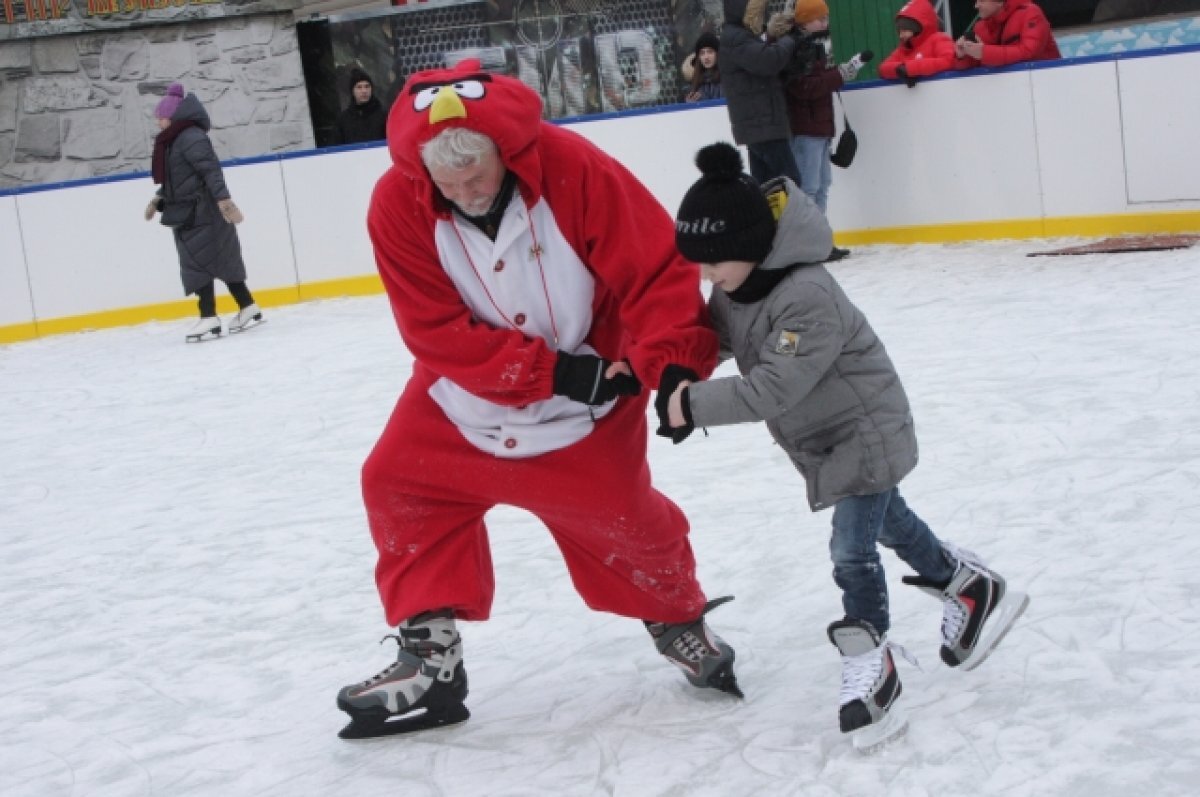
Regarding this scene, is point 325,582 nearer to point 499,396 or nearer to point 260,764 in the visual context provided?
point 260,764

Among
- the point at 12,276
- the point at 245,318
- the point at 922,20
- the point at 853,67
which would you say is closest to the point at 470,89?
the point at 853,67

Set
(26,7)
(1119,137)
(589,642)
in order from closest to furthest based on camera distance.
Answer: (589,642) < (1119,137) < (26,7)

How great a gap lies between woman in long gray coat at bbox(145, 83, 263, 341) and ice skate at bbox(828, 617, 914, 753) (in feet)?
20.7

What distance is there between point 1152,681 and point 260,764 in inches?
59.7

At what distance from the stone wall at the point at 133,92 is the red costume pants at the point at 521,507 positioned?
8817mm

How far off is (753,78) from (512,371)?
19.5 feet

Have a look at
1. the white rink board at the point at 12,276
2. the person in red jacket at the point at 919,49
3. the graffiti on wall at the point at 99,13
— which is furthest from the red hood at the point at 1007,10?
the white rink board at the point at 12,276

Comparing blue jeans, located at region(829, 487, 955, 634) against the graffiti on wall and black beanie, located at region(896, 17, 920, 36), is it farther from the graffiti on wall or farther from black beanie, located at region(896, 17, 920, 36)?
the graffiti on wall

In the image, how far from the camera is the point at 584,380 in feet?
8.64

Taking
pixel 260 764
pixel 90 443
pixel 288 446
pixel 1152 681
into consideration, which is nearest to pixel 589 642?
pixel 260 764

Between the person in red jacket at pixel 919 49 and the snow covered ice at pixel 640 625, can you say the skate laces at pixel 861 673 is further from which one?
the person in red jacket at pixel 919 49

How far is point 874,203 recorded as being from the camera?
29.1 feet

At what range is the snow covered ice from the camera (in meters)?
2.64

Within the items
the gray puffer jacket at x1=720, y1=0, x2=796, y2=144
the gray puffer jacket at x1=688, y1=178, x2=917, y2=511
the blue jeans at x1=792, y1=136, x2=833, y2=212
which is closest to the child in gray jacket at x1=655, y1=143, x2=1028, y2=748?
the gray puffer jacket at x1=688, y1=178, x2=917, y2=511
